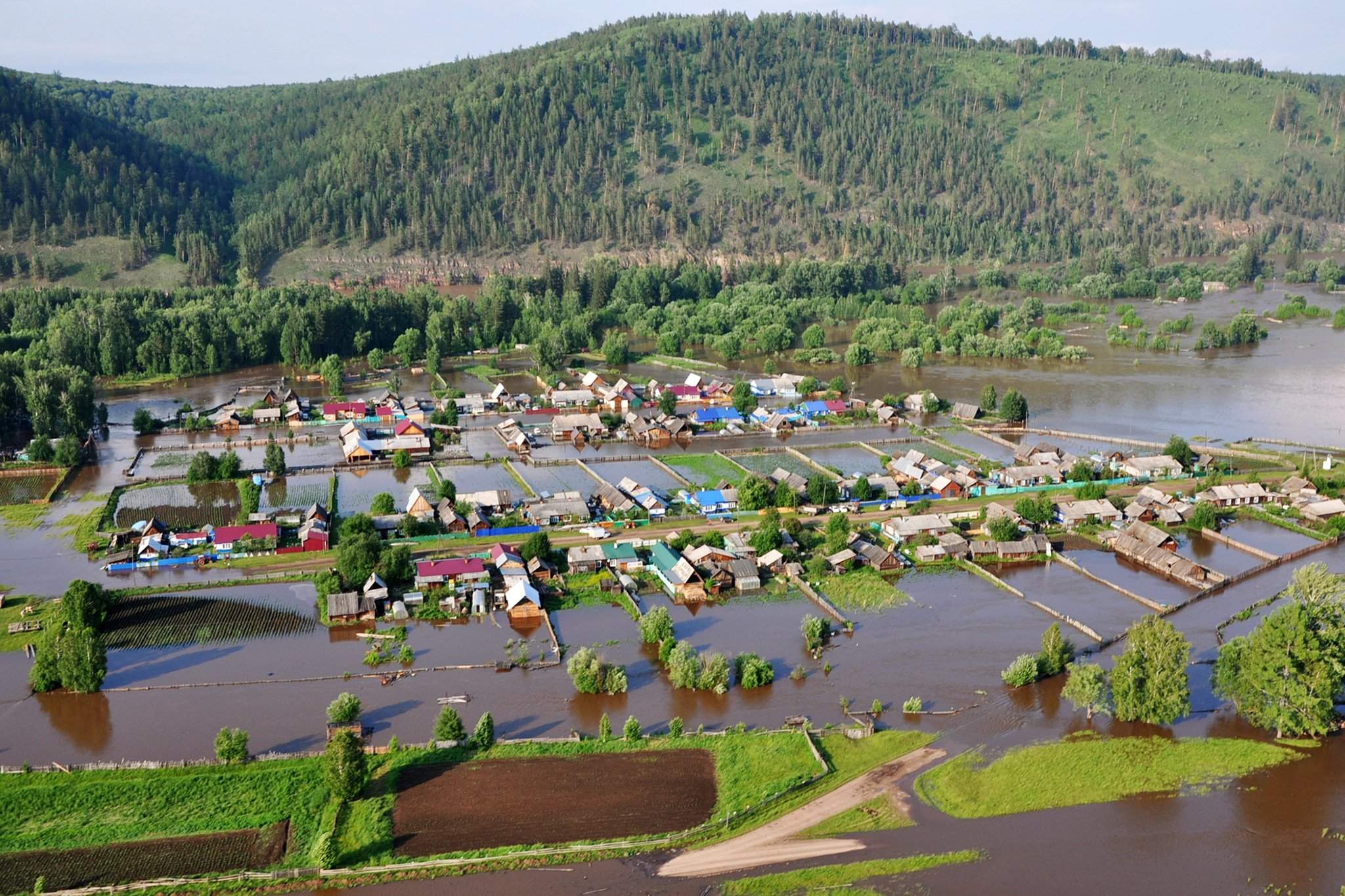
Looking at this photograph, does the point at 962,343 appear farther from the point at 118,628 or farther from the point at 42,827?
the point at 42,827

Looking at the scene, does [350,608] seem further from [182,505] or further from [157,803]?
[182,505]

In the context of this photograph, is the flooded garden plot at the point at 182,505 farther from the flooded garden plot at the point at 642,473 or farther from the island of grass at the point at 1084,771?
the island of grass at the point at 1084,771

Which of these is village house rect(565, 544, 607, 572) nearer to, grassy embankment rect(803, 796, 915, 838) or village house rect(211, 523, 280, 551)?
village house rect(211, 523, 280, 551)

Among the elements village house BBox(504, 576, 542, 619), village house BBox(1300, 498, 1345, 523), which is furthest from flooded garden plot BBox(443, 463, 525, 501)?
village house BBox(1300, 498, 1345, 523)

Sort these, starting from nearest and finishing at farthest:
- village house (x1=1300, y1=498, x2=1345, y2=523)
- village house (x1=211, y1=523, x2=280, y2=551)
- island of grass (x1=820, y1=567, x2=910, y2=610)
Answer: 1. island of grass (x1=820, y1=567, x2=910, y2=610)
2. village house (x1=211, y1=523, x2=280, y2=551)
3. village house (x1=1300, y1=498, x2=1345, y2=523)

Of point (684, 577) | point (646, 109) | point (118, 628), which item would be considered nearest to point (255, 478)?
point (118, 628)

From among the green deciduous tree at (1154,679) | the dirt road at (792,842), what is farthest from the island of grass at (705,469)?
the dirt road at (792,842)
